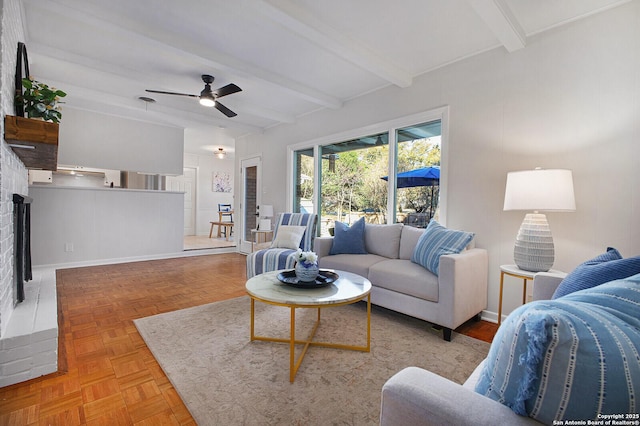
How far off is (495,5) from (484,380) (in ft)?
8.16

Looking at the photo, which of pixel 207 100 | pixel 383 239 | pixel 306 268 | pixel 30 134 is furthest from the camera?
pixel 207 100

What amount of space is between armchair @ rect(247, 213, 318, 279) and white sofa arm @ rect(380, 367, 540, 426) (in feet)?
7.62

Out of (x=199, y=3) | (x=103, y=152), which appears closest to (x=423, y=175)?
(x=199, y=3)

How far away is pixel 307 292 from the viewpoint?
1976mm

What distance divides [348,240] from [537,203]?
6.03 ft

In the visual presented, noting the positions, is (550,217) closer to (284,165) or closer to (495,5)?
(495,5)

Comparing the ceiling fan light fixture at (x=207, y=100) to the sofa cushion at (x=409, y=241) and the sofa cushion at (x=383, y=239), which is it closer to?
the sofa cushion at (x=383, y=239)

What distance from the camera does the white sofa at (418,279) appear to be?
2.31m

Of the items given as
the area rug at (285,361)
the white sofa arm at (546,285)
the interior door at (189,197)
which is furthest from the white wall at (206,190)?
the white sofa arm at (546,285)

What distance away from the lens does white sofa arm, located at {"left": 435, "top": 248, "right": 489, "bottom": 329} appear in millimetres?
2279

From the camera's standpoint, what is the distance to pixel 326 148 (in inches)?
187

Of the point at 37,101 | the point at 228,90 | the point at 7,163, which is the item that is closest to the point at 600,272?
the point at 7,163

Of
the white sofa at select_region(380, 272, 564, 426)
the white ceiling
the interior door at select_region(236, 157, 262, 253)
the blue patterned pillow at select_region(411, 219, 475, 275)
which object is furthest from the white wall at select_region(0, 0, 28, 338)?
the interior door at select_region(236, 157, 262, 253)

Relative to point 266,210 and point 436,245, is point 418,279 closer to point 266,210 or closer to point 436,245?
point 436,245
